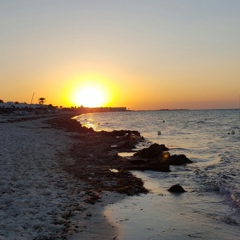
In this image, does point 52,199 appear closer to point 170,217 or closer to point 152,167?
point 170,217

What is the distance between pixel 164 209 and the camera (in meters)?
10.8

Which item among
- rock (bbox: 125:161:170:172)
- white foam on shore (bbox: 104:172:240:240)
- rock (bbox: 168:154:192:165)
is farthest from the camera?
rock (bbox: 168:154:192:165)

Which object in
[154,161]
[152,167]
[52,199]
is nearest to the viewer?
[52,199]

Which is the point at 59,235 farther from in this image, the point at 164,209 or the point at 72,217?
the point at 164,209

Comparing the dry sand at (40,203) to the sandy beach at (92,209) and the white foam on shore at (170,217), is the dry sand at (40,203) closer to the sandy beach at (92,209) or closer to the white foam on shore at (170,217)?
the sandy beach at (92,209)

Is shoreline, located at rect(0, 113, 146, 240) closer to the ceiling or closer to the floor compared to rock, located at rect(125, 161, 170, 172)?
closer to the ceiling

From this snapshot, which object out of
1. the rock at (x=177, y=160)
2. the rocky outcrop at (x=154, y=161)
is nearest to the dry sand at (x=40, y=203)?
the rocky outcrop at (x=154, y=161)

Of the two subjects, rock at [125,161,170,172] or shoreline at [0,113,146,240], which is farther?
rock at [125,161,170,172]

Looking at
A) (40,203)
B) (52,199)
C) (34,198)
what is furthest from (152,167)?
(40,203)

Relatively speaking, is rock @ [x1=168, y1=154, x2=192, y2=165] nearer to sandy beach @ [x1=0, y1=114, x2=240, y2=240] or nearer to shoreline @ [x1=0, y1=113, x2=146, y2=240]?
shoreline @ [x1=0, y1=113, x2=146, y2=240]

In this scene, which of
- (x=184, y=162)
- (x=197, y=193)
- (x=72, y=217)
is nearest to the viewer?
(x=72, y=217)

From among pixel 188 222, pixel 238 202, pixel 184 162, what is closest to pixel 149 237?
pixel 188 222

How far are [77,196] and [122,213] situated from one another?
2050 millimetres

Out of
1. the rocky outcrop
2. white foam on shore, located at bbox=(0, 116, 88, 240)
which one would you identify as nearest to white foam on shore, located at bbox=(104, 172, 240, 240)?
white foam on shore, located at bbox=(0, 116, 88, 240)
